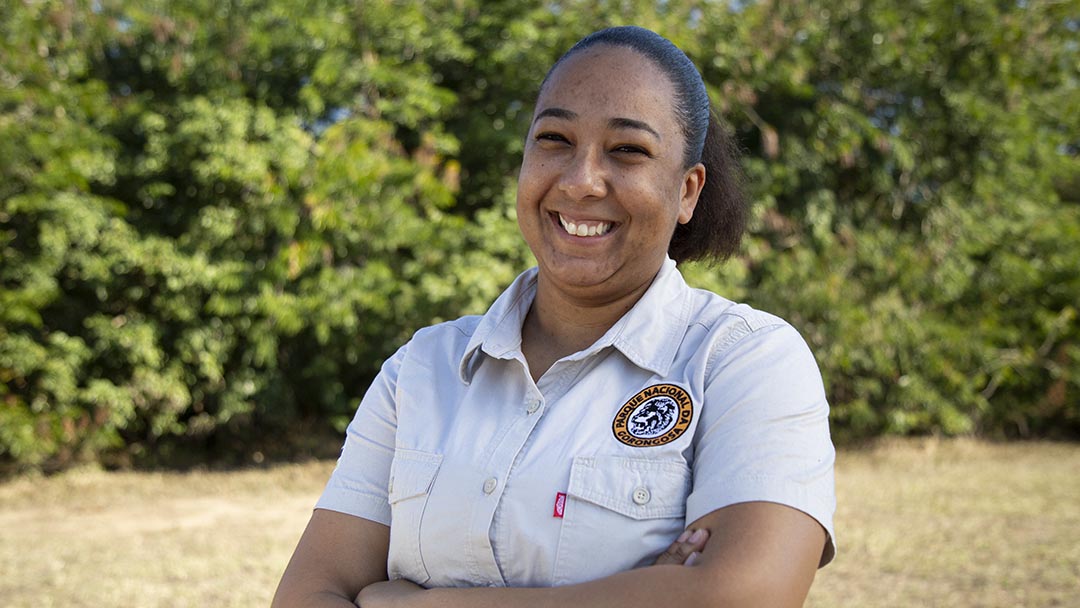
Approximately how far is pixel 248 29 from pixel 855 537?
5.80m

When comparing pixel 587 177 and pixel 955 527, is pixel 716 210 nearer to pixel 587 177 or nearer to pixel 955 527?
pixel 587 177

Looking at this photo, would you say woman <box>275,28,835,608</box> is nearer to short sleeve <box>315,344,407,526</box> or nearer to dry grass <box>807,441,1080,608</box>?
short sleeve <box>315,344,407,526</box>

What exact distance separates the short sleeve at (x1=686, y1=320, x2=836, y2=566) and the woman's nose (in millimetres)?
355

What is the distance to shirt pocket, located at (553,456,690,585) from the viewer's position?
5.31 feet

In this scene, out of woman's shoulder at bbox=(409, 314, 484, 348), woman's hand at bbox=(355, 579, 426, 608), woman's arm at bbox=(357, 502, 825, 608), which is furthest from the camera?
woman's shoulder at bbox=(409, 314, 484, 348)

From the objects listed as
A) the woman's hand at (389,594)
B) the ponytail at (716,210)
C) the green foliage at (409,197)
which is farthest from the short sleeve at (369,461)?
the green foliage at (409,197)

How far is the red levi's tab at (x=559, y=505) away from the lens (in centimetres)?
163

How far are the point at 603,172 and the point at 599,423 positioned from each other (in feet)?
1.43

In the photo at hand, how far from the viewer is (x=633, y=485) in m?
1.64

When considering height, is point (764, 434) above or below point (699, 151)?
below

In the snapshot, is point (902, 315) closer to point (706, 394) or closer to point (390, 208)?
point (390, 208)

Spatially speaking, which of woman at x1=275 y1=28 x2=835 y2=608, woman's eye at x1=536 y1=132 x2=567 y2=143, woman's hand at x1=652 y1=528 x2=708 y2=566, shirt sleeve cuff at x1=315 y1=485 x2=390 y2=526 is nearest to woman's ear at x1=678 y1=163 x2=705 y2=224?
woman at x1=275 y1=28 x2=835 y2=608

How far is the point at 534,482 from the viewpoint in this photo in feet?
5.49

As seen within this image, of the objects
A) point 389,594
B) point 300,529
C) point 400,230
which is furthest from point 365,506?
point 400,230
